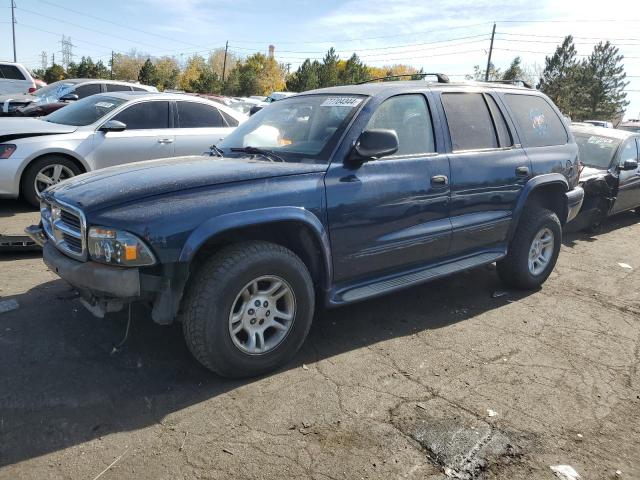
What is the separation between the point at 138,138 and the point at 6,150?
5.24ft

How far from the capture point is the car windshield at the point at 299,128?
12.1ft

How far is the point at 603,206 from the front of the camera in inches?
311

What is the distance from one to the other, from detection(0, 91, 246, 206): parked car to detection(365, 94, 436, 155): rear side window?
4.30 meters

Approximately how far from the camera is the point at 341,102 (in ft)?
13.0

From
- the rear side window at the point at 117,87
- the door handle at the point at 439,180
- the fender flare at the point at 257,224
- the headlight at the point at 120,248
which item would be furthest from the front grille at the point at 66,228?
the rear side window at the point at 117,87

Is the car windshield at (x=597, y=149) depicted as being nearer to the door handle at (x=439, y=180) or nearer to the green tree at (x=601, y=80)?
the door handle at (x=439, y=180)

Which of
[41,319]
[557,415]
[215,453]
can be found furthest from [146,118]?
[557,415]

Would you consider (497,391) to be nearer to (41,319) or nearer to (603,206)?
A: (41,319)

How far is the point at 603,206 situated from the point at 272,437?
7.02 m

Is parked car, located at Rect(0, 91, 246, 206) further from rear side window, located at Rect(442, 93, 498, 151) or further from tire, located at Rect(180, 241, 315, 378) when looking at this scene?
tire, located at Rect(180, 241, 315, 378)

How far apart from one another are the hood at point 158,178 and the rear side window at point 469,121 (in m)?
1.42

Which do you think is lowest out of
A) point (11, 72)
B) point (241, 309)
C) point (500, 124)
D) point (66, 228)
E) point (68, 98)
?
point (241, 309)

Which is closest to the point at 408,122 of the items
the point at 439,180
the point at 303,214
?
the point at 439,180

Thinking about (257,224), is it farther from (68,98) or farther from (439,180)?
(68,98)
